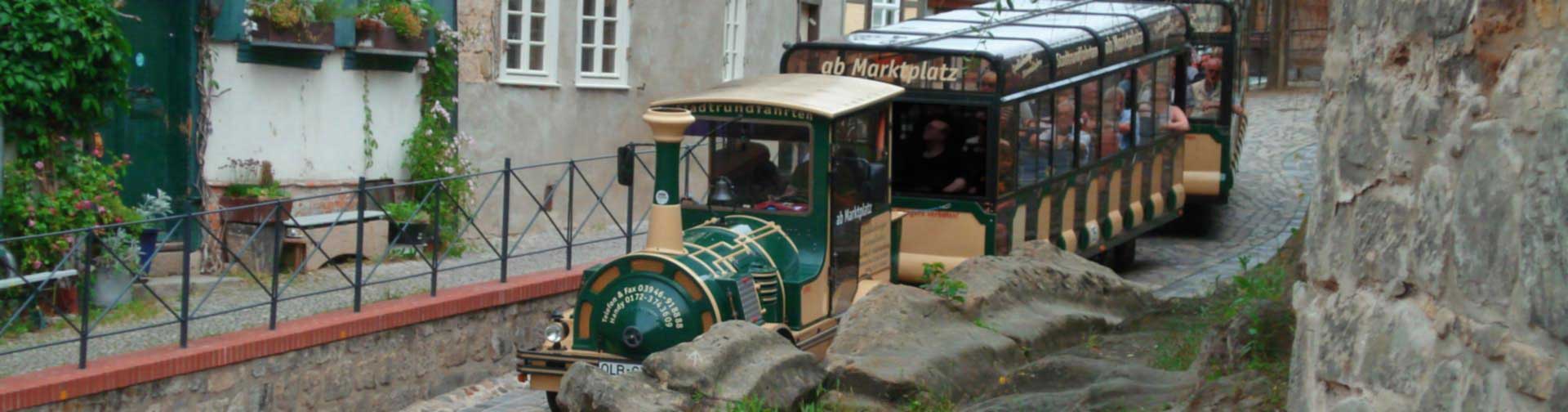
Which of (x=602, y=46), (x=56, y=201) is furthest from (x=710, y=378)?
(x=602, y=46)

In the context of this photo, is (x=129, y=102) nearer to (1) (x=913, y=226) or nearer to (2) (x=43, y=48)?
(2) (x=43, y=48)

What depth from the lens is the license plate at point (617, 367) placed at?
28.6ft

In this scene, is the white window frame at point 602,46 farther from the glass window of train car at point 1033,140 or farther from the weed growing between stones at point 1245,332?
the weed growing between stones at point 1245,332

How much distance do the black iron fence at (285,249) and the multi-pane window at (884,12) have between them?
10.7m

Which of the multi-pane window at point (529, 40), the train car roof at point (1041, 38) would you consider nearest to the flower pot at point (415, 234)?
the multi-pane window at point (529, 40)

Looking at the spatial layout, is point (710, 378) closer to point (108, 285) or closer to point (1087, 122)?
point (108, 285)

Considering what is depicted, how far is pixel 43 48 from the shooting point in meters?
9.75

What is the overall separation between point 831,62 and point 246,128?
435cm

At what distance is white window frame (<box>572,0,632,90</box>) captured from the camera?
15812mm

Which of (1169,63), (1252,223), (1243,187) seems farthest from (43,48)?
(1243,187)

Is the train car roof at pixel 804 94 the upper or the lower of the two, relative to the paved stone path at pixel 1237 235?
upper

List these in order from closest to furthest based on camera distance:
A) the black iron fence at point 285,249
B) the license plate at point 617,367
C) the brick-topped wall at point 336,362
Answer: the brick-topped wall at point 336,362 < the license plate at point 617,367 < the black iron fence at point 285,249

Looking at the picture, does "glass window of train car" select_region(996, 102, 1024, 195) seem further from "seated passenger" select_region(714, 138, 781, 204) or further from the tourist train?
"seated passenger" select_region(714, 138, 781, 204)

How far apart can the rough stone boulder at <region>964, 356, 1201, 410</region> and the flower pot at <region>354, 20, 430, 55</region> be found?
6.95 m
